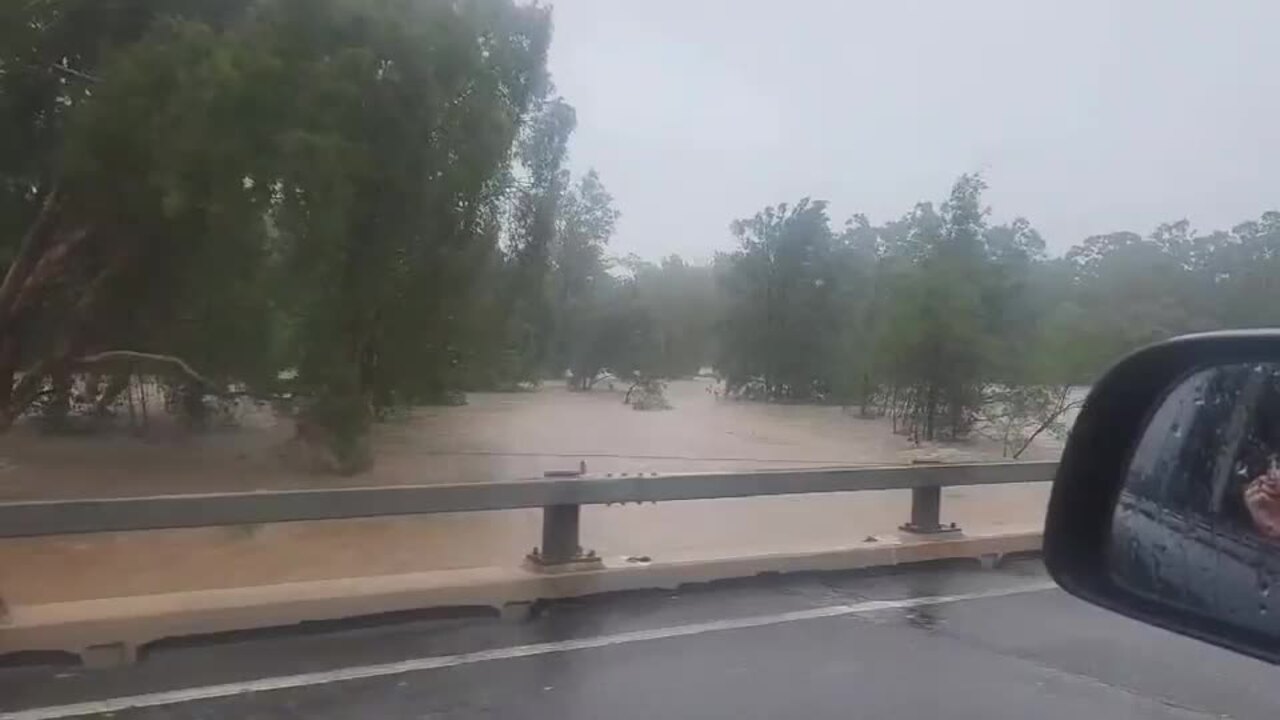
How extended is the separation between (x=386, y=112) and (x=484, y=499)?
12813 millimetres

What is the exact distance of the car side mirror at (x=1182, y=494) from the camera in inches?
106

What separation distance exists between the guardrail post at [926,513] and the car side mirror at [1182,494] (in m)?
6.98

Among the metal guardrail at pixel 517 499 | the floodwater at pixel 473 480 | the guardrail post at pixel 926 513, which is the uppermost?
the metal guardrail at pixel 517 499

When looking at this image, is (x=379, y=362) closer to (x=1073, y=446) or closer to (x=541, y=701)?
(x=541, y=701)

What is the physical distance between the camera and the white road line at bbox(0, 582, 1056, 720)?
226 inches

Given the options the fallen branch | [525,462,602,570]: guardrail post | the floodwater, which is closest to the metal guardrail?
[525,462,602,570]: guardrail post

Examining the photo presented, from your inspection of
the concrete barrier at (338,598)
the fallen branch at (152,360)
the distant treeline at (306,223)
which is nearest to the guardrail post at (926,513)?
the concrete barrier at (338,598)

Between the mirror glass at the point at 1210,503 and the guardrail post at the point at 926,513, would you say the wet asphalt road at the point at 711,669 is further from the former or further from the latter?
the mirror glass at the point at 1210,503

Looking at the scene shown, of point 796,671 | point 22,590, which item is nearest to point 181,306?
point 22,590

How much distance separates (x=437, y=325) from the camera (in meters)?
22.3

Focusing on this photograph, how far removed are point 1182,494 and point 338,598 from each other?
208 inches

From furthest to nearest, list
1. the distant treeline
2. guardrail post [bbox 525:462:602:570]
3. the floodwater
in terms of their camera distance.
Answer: the distant treeline < the floodwater < guardrail post [bbox 525:462:602:570]

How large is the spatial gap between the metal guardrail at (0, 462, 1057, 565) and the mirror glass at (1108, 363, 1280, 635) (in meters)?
5.04

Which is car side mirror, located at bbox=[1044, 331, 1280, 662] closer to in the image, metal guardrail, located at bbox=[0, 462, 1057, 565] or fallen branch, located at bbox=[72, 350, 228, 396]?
metal guardrail, located at bbox=[0, 462, 1057, 565]
